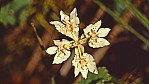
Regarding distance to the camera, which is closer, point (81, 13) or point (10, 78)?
point (81, 13)

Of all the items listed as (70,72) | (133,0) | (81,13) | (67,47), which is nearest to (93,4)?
(81,13)

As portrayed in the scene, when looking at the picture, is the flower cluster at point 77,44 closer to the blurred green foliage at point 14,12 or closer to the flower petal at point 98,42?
the flower petal at point 98,42

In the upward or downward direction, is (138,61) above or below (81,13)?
below

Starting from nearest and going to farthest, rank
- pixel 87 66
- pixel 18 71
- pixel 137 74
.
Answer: pixel 87 66, pixel 137 74, pixel 18 71

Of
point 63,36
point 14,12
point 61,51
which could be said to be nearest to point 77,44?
point 61,51

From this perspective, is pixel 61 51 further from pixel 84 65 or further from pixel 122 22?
pixel 122 22

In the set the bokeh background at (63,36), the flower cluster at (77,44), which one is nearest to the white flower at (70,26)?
Result: the flower cluster at (77,44)

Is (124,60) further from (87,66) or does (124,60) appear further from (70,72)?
(87,66)
